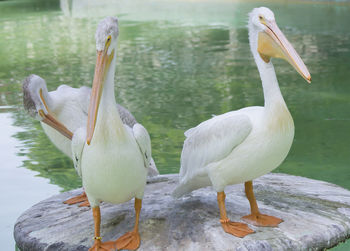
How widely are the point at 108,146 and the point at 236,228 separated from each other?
837mm

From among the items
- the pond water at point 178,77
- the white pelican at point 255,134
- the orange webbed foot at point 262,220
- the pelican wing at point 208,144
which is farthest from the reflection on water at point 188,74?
the white pelican at point 255,134

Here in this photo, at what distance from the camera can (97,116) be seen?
268 centimetres

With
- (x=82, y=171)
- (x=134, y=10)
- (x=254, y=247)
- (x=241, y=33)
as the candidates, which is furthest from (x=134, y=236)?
(x=134, y=10)

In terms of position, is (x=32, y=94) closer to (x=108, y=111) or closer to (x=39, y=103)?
(x=39, y=103)

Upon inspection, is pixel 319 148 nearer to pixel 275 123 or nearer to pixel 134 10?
pixel 275 123

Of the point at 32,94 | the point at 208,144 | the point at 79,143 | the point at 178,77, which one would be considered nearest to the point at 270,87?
the point at 208,144

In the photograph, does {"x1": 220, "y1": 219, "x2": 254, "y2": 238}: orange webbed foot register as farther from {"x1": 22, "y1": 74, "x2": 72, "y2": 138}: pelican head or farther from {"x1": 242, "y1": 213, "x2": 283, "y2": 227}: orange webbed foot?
{"x1": 22, "y1": 74, "x2": 72, "y2": 138}: pelican head

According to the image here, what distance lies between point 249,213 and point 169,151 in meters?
2.04

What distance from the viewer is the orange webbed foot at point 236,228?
2.91 meters

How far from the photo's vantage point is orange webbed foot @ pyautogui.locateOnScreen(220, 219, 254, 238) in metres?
2.91

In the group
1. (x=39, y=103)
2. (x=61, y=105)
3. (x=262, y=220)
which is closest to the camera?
(x=262, y=220)

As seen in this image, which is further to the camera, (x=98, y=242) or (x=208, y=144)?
(x=208, y=144)

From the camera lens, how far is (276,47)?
2840 mm

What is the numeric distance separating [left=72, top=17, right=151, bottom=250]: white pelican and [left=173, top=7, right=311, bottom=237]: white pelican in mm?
366
